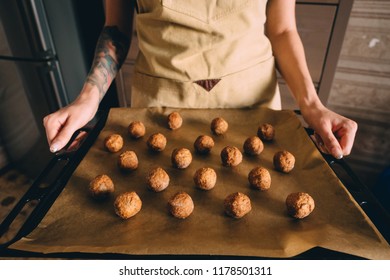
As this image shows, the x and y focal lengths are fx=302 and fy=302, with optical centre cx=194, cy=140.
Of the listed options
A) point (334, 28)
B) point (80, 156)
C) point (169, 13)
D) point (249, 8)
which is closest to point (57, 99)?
point (80, 156)

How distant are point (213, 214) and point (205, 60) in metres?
0.59

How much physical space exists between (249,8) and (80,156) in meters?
0.85

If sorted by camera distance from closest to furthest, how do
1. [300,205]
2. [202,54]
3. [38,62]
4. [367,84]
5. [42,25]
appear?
[300,205] < [202,54] < [42,25] < [38,62] < [367,84]

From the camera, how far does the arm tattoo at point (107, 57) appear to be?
1224 mm

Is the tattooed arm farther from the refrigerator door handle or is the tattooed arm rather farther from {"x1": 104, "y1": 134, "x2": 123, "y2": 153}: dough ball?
the refrigerator door handle

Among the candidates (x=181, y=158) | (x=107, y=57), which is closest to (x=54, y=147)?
(x=181, y=158)

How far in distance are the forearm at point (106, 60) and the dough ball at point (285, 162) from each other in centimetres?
73

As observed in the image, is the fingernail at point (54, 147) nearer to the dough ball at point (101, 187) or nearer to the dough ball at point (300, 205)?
the dough ball at point (101, 187)

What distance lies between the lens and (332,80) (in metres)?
2.09

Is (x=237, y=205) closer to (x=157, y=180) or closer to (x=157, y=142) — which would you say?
(x=157, y=180)

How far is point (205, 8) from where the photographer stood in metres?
1.12

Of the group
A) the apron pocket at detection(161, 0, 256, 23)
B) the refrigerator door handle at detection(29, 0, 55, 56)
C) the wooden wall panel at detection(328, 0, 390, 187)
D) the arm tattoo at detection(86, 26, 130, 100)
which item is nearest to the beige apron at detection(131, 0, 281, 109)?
the apron pocket at detection(161, 0, 256, 23)

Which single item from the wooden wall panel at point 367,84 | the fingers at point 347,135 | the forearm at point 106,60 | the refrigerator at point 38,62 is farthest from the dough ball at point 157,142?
the wooden wall panel at point 367,84
